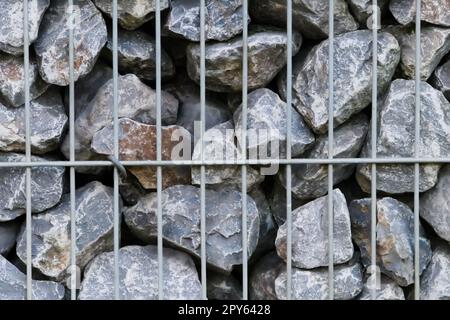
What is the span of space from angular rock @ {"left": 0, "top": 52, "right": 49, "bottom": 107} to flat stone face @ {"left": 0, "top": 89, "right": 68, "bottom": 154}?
0.02 m

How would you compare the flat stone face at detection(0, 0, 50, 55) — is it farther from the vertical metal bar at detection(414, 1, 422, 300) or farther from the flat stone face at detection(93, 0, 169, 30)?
the vertical metal bar at detection(414, 1, 422, 300)

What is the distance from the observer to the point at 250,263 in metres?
1.80

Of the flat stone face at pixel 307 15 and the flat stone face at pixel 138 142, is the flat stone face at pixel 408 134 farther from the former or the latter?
the flat stone face at pixel 138 142

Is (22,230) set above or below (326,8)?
below

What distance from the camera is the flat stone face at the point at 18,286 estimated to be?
65.8 inches

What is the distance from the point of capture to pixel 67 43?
66.0 inches

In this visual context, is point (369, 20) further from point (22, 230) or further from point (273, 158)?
point (22, 230)

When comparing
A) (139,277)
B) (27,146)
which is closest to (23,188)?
(27,146)

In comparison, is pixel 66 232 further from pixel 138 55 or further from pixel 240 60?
pixel 240 60

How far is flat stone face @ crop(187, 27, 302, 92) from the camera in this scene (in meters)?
1.69
